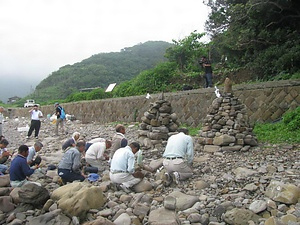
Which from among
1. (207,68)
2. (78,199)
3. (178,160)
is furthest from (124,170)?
(207,68)

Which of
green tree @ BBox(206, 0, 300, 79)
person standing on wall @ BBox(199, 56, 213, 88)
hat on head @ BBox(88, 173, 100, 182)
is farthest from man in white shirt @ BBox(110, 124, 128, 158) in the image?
green tree @ BBox(206, 0, 300, 79)

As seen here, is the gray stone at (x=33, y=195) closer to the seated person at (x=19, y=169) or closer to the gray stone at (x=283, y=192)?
the seated person at (x=19, y=169)

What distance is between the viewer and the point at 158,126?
32.3 feet

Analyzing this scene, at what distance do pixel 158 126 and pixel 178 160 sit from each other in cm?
358

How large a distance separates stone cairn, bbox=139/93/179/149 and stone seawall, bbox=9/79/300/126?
293 cm

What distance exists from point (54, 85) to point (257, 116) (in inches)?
1943

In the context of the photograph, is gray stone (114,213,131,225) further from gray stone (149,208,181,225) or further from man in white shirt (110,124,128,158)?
man in white shirt (110,124,128,158)

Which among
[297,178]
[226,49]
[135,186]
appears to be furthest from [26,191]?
[226,49]

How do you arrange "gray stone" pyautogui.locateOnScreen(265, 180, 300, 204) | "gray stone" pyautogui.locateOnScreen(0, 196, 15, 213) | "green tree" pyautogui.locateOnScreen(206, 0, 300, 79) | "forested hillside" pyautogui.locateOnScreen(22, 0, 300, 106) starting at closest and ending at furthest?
"gray stone" pyautogui.locateOnScreen(265, 180, 300, 204), "gray stone" pyautogui.locateOnScreen(0, 196, 15, 213), "green tree" pyautogui.locateOnScreen(206, 0, 300, 79), "forested hillside" pyautogui.locateOnScreen(22, 0, 300, 106)

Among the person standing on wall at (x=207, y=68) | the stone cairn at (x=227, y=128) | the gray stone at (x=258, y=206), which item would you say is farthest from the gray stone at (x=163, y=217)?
the person standing on wall at (x=207, y=68)

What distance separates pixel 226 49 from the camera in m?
15.4

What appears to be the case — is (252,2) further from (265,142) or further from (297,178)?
(297,178)

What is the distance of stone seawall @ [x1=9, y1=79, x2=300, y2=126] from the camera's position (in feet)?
33.7

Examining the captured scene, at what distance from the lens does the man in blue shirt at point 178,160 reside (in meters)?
6.25
